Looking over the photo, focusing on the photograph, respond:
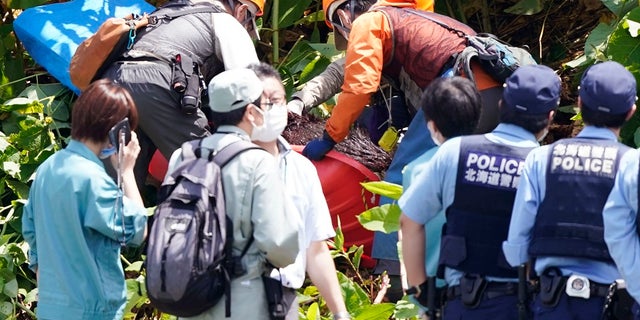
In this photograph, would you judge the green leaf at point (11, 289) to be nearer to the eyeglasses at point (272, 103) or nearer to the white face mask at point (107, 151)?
the white face mask at point (107, 151)

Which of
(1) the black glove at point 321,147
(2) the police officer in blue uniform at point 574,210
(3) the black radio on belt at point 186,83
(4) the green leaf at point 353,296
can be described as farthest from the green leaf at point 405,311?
(3) the black radio on belt at point 186,83

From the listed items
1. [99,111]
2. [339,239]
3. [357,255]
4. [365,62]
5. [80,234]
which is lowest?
[357,255]

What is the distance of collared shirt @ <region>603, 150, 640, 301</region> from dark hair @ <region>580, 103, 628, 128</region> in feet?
0.74

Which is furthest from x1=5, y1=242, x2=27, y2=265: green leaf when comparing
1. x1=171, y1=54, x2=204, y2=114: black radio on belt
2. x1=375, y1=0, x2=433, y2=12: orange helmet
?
x1=375, y1=0, x2=433, y2=12: orange helmet

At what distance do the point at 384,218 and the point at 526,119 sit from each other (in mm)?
1044

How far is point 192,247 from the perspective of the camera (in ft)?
12.2

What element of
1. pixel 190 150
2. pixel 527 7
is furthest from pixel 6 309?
pixel 527 7

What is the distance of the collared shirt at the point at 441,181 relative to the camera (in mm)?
3904

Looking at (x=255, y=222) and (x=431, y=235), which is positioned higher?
(x=255, y=222)

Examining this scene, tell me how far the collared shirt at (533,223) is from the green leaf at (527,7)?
326cm

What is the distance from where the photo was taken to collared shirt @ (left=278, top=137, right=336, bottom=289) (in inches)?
163

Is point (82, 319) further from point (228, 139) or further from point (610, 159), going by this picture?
point (610, 159)

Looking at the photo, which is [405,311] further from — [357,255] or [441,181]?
[441,181]

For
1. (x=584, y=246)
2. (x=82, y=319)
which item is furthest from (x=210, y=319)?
(x=584, y=246)
